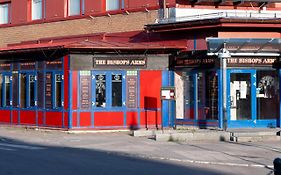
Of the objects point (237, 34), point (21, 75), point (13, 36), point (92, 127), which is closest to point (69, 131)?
point (92, 127)

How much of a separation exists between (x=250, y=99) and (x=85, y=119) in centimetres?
735

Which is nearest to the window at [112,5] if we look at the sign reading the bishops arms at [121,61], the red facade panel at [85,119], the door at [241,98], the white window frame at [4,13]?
the sign reading the bishops arms at [121,61]

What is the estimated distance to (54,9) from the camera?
29.6m

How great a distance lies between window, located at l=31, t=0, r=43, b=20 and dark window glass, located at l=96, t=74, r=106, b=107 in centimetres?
818

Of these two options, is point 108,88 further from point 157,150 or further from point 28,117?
point 157,150

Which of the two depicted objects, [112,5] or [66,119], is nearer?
[66,119]

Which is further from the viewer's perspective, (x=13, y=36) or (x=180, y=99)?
(x=13, y=36)

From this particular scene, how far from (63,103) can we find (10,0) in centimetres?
1076

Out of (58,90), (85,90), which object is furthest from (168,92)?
(58,90)

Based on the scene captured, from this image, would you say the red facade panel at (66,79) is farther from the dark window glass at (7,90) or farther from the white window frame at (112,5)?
the white window frame at (112,5)

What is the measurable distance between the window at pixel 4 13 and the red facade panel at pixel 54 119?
1006cm

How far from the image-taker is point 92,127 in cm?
2395

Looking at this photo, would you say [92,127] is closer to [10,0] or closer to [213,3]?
[213,3]

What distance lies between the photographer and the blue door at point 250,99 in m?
24.0
